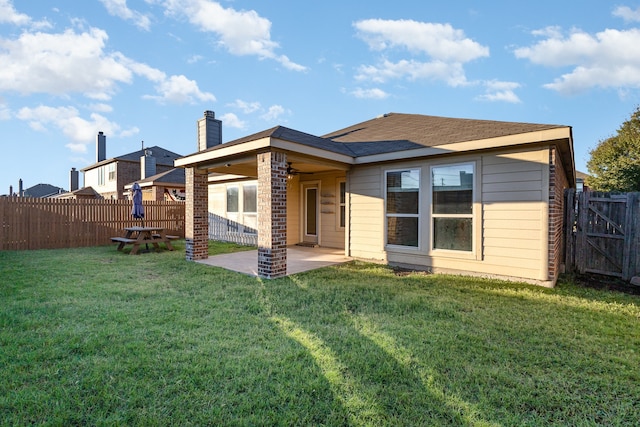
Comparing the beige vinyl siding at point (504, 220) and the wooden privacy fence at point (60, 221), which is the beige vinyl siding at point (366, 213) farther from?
the wooden privacy fence at point (60, 221)

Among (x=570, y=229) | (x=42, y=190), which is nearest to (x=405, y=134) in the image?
(x=570, y=229)

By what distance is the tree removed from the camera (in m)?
15.7

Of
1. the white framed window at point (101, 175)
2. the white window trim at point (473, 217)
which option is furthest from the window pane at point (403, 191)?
the white framed window at point (101, 175)

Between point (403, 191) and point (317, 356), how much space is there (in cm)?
484

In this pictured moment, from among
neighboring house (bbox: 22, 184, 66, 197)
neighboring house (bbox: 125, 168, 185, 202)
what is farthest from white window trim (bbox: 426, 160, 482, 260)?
neighboring house (bbox: 22, 184, 66, 197)

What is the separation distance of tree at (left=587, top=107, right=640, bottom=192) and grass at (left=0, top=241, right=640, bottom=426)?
50.7 feet

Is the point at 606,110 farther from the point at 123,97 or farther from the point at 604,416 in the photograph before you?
the point at 123,97

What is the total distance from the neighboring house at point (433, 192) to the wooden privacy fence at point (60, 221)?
231 inches

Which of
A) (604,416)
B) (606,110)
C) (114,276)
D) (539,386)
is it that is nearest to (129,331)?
(114,276)

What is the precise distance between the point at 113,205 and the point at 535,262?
13177 mm

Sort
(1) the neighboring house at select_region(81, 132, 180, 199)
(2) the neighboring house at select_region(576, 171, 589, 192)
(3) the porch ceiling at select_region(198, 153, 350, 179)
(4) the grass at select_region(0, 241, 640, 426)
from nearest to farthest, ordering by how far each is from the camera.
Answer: (4) the grass at select_region(0, 241, 640, 426) → (3) the porch ceiling at select_region(198, 153, 350, 179) → (2) the neighboring house at select_region(576, 171, 589, 192) → (1) the neighboring house at select_region(81, 132, 180, 199)

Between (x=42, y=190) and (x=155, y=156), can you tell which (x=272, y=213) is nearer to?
(x=155, y=156)

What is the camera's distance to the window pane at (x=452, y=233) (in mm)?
6078

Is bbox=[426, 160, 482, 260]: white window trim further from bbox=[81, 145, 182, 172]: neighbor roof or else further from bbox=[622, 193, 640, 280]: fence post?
bbox=[81, 145, 182, 172]: neighbor roof
